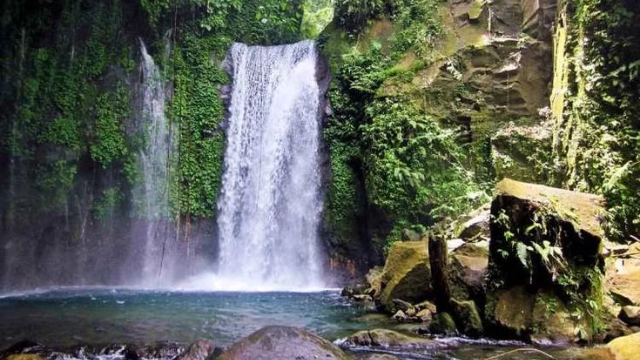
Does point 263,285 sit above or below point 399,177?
below

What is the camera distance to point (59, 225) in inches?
572

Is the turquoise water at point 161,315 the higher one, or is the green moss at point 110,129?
the green moss at point 110,129

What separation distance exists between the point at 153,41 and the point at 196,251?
21.9 feet

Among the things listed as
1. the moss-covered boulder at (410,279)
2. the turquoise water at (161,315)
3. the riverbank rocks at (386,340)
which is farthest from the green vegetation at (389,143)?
the riverbank rocks at (386,340)

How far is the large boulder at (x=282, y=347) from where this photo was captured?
→ 16.0ft

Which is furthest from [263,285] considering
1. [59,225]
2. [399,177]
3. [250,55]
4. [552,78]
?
[552,78]

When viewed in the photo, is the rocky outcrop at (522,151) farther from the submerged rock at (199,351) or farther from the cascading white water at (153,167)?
the cascading white water at (153,167)

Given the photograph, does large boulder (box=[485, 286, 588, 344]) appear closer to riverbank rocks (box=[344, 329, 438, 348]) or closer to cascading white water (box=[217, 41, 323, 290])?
riverbank rocks (box=[344, 329, 438, 348])

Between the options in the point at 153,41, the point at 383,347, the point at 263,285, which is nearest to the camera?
the point at 383,347

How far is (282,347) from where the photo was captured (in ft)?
16.3

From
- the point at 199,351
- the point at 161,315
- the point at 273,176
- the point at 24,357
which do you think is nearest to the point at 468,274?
the point at 199,351

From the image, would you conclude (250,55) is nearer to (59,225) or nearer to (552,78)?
(59,225)

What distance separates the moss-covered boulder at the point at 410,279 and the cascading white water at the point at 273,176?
5267 millimetres

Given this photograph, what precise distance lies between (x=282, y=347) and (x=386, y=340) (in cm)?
192
